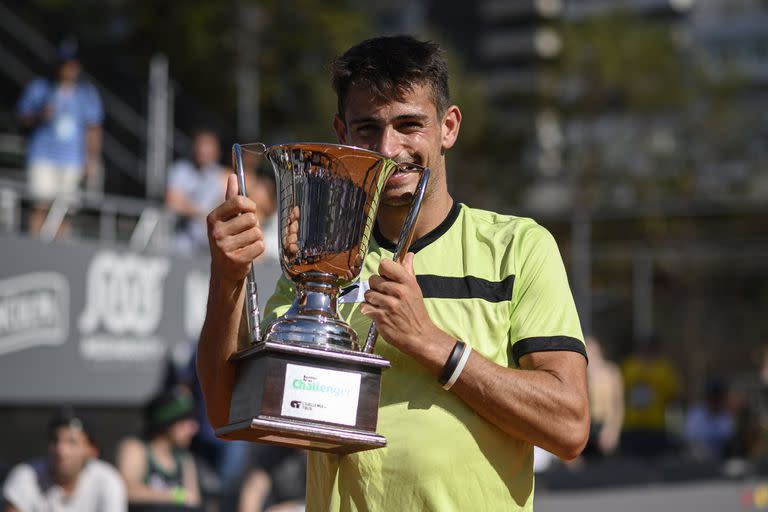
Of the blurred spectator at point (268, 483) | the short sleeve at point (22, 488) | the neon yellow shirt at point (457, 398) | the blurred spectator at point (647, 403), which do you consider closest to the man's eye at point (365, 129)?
the neon yellow shirt at point (457, 398)

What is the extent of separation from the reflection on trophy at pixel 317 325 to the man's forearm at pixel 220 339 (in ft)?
0.10

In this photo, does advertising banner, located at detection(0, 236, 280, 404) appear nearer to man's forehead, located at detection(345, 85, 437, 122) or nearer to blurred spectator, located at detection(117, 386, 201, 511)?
blurred spectator, located at detection(117, 386, 201, 511)

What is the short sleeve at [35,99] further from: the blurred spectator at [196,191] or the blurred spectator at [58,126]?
the blurred spectator at [196,191]

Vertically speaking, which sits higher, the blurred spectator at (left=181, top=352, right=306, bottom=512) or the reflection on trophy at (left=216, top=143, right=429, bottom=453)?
the reflection on trophy at (left=216, top=143, right=429, bottom=453)

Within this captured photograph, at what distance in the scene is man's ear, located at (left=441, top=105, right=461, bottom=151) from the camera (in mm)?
2785

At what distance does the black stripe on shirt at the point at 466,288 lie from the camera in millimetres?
2637

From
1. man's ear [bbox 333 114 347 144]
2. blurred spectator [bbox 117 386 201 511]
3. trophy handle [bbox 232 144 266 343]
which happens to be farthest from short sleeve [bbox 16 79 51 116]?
trophy handle [bbox 232 144 266 343]

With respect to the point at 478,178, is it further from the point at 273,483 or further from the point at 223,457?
the point at 273,483

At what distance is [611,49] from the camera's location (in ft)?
116

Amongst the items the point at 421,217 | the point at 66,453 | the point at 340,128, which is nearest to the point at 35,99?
the point at 66,453

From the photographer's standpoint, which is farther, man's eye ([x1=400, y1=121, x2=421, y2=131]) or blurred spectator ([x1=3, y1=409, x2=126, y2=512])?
Answer: blurred spectator ([x1=3, y1=409, x2=126, y2=512])

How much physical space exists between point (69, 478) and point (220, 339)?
4.57 m

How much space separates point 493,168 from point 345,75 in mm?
34927

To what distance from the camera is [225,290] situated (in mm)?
2561
